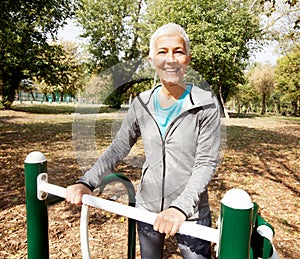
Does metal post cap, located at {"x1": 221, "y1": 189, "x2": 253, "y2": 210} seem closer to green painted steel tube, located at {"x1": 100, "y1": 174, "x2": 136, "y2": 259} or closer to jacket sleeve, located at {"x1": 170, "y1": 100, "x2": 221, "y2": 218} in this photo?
jacket sleeve, located at {"x1": 170, "y1": 100, "x2": 221, "y2": 218}

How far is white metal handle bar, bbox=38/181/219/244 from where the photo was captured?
1.04m

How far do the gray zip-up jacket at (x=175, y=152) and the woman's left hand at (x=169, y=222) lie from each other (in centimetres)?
5

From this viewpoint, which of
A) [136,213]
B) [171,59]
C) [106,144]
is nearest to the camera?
[136,213]

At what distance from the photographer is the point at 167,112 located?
1.42 m

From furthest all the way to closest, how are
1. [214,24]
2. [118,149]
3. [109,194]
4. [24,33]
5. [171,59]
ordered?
[214,24] < [24,33] < [109,194] < [118,149] < [171,59]

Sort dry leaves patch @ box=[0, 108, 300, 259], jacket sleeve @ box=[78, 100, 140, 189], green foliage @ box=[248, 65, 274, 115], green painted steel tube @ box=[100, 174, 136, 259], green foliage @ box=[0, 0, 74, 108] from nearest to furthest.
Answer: jacket sleeve @ box=[78, 100, 140, 189]
green painted steel tube @ box=[100, 174, 136, 259]
dry leaves patch @ box=[0, 108, 300, 259]
green foliage @ box=[0, 0, 74, 108]
green foliage @ box=[248, 65, 274, 115]

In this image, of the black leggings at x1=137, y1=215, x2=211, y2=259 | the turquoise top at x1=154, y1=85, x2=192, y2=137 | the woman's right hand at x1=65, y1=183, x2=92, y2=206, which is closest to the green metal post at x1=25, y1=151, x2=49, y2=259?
the woman's right hand at x1=65, y1=183, x2=92, y2=206

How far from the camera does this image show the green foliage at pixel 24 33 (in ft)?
32.9

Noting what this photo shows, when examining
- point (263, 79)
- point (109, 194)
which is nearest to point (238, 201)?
point (109, 194)

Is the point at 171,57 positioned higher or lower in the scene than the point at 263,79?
lower

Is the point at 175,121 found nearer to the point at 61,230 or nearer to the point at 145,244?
the point at 145,244

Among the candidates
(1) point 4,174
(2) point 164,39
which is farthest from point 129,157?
(1) point 4,174

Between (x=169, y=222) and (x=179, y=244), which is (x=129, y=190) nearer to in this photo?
(x=179, y=244)

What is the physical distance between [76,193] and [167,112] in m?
0.59
